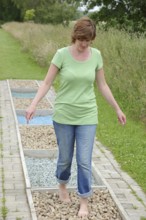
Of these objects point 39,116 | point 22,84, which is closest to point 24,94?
point 22,84

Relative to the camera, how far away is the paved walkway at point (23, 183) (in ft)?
17.5

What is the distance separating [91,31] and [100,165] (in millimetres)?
3010

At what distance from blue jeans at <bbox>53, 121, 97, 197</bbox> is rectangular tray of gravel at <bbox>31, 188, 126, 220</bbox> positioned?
32 cm

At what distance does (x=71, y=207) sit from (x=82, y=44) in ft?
5.87

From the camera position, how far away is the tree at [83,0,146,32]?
27.4m

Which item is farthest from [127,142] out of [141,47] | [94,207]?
[141,47]

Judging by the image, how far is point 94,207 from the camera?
5.40 metres

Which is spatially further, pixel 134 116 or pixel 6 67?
pixel 6 67

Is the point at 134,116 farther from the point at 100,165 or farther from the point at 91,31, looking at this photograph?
the point at 91,31

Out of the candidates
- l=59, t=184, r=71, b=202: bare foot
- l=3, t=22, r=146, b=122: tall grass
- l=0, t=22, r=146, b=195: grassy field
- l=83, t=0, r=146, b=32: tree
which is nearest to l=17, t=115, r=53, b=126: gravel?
l=0, t=22, r=146, b=195: grassy field

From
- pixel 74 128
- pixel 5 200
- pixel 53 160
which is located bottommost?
pixel 53 160

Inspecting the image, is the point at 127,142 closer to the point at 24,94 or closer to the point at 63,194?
the point at 63,194

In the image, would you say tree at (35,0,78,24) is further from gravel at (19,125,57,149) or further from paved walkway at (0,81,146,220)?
paved walkway at (0,81,146,220)

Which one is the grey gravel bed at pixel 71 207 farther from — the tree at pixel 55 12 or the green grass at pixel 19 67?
the tree at pixel 55 12
